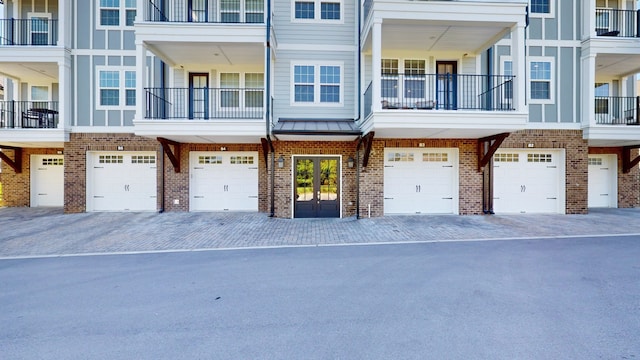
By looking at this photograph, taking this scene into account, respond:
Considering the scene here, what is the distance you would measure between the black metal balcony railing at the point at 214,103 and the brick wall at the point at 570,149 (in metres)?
9.91

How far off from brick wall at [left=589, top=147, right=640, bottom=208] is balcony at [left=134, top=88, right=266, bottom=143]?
48.3ft

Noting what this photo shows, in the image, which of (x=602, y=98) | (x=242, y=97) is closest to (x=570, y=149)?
(x=602, y=98)

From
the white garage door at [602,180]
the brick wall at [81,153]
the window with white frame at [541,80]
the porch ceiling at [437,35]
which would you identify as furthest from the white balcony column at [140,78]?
the white garage door at [602,180]

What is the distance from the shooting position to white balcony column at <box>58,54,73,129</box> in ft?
41.6

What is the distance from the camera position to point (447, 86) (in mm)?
12430

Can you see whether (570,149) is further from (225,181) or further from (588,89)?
(225,181)

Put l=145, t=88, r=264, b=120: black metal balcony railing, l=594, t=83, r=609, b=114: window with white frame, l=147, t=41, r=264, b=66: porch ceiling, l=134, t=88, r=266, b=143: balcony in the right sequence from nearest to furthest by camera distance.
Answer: l=134, t=88, r=266, b=143: balcony → l=147, t=41, r=264, b=66: porch ceiling → l=145, t=88, r=264, b=120: black metal balcony railing → l=594, t=83, r=609, b=114: window with white frame

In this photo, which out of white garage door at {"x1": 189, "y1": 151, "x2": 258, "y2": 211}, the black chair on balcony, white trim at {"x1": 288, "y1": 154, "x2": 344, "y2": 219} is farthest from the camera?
the black chair on balcony

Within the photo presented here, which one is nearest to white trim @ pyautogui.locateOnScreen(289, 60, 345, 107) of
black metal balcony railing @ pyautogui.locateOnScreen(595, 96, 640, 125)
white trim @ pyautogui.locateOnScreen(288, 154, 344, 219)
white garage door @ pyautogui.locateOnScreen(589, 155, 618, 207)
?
white trim @ pyautogui.locateOnScreen(288, 154, 344, 219)

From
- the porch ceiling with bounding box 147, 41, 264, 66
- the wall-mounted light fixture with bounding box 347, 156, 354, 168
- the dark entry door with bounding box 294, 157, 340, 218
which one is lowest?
the dark entry door with bounding box 294, 157, 340, 218

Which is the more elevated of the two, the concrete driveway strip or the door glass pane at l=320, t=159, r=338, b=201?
the door glass pane at l=320, t=159, r=338, b=201

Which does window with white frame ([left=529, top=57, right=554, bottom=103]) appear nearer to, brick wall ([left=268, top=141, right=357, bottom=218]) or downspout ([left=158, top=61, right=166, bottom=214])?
brick wall ([left=268, top=141, right=357, bottom=218])

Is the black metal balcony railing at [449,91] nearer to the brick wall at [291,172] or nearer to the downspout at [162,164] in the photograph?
the brick wall at [291,172]

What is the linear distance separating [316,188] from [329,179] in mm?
607
